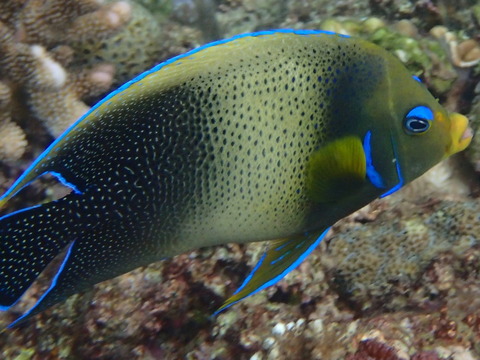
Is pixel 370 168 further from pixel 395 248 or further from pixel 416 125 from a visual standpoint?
pixel 395 248

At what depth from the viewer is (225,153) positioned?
138cm

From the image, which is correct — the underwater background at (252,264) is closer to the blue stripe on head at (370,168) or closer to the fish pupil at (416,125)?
the blue stripe on head at (370,168)

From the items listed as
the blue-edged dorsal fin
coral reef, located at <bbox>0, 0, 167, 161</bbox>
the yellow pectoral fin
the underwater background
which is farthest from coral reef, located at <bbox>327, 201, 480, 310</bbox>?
coral reef, located at <bbox>0, 0, 167, 161</bbox>

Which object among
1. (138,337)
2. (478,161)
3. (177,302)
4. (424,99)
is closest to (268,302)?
(177,302)

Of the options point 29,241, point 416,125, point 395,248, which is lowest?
point 395,248

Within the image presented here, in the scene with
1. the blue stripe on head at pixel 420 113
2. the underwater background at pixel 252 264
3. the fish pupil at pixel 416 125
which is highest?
the blue stripe on head at pixel 420 113

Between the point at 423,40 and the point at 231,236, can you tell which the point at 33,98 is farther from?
the point at 423,40

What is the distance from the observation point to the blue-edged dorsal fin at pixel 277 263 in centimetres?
146

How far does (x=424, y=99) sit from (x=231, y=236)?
2.57 ft

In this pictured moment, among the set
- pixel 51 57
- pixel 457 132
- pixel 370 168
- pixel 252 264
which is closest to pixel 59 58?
pixel 51 57

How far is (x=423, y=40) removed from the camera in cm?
323

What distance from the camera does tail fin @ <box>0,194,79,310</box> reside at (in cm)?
125

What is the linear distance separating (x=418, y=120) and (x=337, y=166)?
30 centimetres

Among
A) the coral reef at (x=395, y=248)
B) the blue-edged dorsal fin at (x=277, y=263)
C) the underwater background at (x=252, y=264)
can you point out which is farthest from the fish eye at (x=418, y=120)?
the coral reef at (x=395, y=248)
